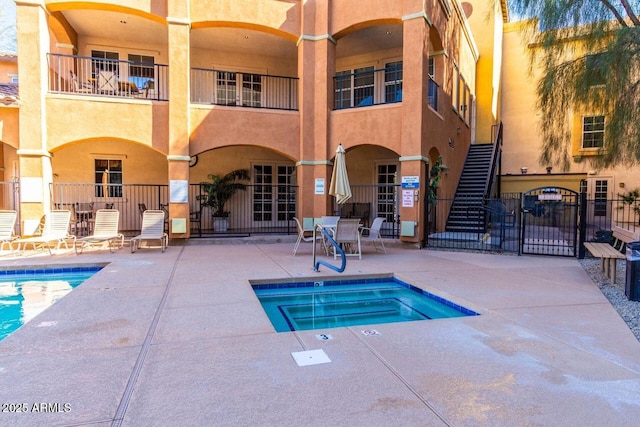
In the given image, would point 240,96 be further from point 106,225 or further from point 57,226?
point 57,226

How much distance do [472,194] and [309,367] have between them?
13284 millimetres

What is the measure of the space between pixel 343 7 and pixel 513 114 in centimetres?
1259

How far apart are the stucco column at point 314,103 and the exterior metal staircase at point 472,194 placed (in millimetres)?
4324

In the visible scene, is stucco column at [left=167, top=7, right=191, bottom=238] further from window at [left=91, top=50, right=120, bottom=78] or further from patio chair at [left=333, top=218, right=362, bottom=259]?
patio chair at [left=333, top=218, right=362, bottom=259]

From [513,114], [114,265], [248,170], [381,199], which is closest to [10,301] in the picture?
[114,265]

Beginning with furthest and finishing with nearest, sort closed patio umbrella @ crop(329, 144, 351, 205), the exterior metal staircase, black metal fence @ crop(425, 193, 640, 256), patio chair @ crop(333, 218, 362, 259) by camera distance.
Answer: the exterior metal staircase
closed patio umbrella @ crop(329, 144, 351, 205)
black metal fence @ crop(425, 193, 640, 256)
patio chair @ crop(333, 218, 362, 259)

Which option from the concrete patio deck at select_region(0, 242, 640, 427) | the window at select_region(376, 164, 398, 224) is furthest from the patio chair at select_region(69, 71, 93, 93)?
the window at select_region(376, 164, 398, 224)

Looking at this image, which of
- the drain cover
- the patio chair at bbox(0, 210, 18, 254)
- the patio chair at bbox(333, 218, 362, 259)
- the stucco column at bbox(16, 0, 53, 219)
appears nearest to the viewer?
the drain cover

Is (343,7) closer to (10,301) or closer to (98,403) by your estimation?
(10,301)

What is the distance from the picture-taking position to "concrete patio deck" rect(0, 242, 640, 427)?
2.71 metres

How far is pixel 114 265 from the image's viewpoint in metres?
8.16

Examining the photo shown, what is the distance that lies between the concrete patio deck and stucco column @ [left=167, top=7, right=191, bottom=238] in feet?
18.0

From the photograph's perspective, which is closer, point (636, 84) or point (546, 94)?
point (636, 84)

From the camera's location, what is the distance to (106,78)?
485 inches
